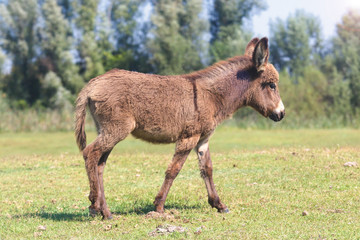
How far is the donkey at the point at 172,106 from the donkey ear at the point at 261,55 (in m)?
0.02

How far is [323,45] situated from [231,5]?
74.5ft

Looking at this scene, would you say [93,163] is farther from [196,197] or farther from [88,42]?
A: [88,42]

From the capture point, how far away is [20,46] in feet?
156

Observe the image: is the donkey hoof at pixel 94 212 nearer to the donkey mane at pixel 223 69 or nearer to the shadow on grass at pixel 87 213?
the shadow on grass at pixel 87 213

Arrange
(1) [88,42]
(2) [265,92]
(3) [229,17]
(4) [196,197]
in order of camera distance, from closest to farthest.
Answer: (2) [265,92], (4) [196,197], (1) [88,42], (3) [229,17]

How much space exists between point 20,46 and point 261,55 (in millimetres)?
42940

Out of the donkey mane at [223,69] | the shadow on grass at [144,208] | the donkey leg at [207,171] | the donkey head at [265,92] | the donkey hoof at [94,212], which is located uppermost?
the donkey mane at [223,69]

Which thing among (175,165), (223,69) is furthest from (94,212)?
(223,69)

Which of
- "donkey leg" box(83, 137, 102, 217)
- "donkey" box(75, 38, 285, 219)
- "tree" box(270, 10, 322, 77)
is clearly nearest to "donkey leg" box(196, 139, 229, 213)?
"donkey" box(75, 38, 285, 219)

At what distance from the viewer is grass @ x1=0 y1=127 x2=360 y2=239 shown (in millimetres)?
7273

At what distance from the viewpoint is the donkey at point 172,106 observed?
7801 mm

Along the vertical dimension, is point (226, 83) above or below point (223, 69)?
below

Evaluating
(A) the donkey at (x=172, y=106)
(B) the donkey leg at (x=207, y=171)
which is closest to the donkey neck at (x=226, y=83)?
(A) the donkey at (x=172, y=106)

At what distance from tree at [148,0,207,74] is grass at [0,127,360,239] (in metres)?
31.6
